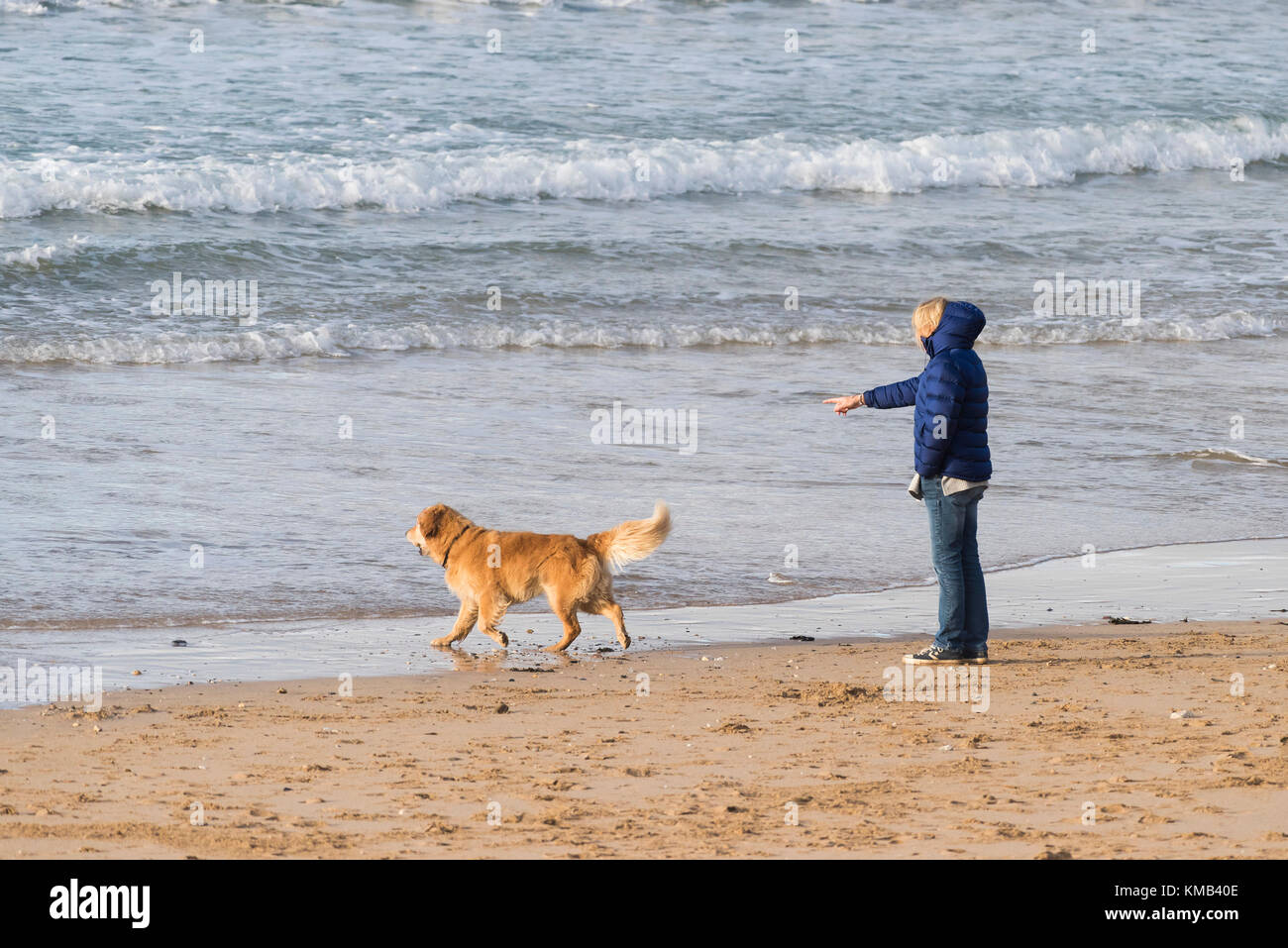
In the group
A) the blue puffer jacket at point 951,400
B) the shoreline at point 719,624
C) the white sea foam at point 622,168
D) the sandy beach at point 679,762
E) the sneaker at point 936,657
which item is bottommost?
the sandy beach at point 679,762

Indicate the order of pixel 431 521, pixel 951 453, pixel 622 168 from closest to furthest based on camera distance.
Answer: pixel 951 453 → pixel 431 521 → pixel 622 168

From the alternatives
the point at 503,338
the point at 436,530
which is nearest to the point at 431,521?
the point at 436,530

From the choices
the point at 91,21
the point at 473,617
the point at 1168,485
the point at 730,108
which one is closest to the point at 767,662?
the point at 473,617

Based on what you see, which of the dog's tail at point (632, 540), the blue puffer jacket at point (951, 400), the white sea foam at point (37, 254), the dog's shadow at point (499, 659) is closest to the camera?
the blue puffer jacket at point (951, 400)

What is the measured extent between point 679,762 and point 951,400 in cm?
231

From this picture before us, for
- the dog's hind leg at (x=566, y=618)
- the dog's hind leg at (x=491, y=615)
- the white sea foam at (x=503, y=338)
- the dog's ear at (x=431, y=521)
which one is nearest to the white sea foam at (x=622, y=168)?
the white sea foam at (x=503, y=338)

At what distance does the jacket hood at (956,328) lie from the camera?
7.07 meters

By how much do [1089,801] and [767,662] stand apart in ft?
7.54

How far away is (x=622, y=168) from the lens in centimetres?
2225

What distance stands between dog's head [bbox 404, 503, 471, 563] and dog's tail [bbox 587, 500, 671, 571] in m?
0.68

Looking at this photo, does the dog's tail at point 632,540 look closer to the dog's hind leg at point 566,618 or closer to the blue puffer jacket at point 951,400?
the dog's hind leg at point 566,618

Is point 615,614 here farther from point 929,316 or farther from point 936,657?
point 929,316

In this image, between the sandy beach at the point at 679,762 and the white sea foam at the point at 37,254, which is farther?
the white sea foam at the point at 37,254
